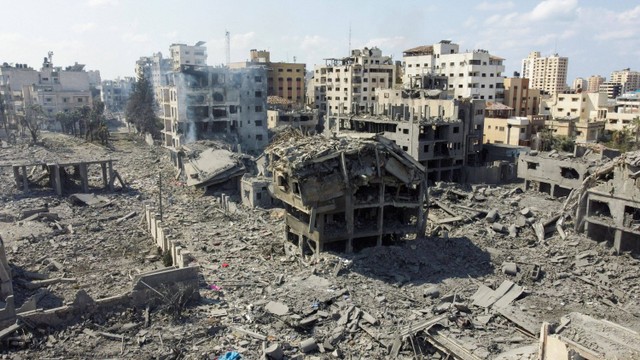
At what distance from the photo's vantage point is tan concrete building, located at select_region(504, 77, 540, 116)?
72.7 metres

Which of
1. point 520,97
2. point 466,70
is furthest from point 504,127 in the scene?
point 520,97

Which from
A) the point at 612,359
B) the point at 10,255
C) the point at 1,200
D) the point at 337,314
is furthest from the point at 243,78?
the point at 612,359

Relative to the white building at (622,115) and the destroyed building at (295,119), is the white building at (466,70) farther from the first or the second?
the white building at (622,115)

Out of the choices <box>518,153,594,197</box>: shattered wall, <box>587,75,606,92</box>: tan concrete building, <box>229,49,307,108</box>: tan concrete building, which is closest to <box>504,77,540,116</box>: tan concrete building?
<box>229,49,307,108</box>: tan concrete building

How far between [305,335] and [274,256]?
8.64m

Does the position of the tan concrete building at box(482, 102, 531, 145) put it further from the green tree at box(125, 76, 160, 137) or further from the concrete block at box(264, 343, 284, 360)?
the concrete block at box(264, 343, 284, 360)

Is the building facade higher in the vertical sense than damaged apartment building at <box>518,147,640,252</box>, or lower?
higher

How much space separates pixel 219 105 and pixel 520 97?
44269 mm

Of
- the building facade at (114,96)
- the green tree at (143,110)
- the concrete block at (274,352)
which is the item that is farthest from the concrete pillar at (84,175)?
the building facade at (114,96)

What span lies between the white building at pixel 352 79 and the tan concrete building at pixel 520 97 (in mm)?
16666

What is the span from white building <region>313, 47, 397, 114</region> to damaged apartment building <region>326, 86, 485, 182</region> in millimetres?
22073

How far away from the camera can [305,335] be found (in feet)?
59.4

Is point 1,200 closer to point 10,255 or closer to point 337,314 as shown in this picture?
point 10,255

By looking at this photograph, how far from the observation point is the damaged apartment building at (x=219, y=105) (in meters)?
55.4
